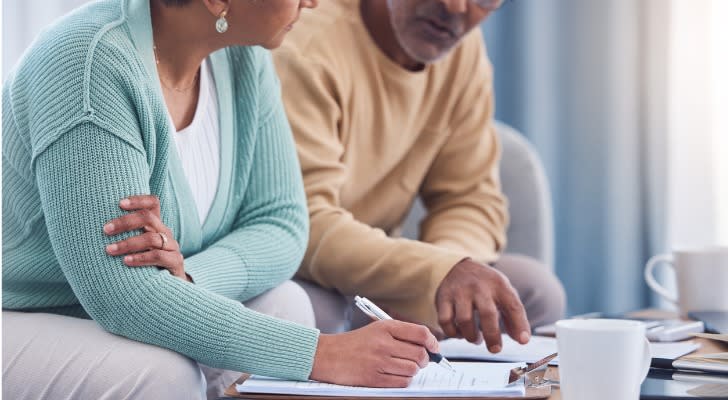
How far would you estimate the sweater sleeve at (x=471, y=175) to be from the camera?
1.78 metres

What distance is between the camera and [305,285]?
57.6 inches

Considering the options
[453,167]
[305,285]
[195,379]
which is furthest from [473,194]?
[195,379]

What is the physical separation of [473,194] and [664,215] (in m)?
0.89

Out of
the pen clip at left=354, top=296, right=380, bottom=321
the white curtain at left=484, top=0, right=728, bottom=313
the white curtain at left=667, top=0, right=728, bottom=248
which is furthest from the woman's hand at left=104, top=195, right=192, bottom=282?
the white curtain at left=667, top=0, right=728, bottom=248

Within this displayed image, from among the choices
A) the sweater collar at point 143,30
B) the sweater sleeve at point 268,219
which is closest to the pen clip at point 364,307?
the sweater sleeve at point 268,219

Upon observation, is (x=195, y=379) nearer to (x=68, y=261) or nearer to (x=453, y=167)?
(x=68, y=261)

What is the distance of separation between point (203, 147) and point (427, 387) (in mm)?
499

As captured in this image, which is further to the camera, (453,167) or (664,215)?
(664,215)

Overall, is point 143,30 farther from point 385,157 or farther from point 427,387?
point 385,157

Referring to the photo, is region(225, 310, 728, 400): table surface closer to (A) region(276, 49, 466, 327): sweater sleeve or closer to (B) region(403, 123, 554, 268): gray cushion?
(A) region(276, 49, 466, 327): sweater sleeve

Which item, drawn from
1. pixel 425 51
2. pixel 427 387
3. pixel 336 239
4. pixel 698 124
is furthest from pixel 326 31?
pixel 698 124

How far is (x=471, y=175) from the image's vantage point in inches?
72.1

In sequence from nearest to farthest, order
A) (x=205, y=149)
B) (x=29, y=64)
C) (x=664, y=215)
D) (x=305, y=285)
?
(x=29, y=64) → (x=205, y=149) → (x=305, y=285) → (x=664, y=215)

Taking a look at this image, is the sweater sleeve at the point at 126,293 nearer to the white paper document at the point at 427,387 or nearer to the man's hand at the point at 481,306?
the white paper document at the point at 427,387
